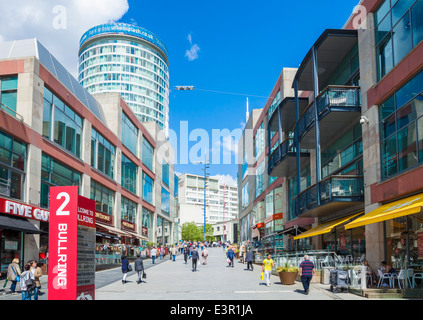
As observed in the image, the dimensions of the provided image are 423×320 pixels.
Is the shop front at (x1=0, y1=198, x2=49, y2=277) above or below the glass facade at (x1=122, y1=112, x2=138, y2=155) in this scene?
below

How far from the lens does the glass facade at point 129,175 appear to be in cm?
5069

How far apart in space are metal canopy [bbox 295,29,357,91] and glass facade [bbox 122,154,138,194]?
26185 millimetres

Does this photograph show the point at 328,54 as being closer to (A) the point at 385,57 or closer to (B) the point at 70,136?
(A) the point at 385,57

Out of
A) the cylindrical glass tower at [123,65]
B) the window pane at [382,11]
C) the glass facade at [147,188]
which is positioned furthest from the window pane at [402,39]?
the cylindrical glass tower at [123,65]

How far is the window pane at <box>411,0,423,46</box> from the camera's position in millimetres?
16500

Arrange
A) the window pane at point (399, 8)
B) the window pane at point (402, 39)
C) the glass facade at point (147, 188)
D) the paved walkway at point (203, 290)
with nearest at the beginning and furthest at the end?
the paved walkway at point (203, 290) < the window pane at point (402, 39) < the window pane at point (399, 8) < the glass facade at point (147, 188)

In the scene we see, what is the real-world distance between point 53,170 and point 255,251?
18335 millimetres

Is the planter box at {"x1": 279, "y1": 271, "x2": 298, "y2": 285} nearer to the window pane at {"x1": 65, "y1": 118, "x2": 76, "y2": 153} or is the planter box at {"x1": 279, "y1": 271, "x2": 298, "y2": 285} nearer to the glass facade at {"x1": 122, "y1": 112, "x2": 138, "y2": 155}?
the window pane at {"x1": 65, "y1": 118, "x2": 76, "y2": 153}

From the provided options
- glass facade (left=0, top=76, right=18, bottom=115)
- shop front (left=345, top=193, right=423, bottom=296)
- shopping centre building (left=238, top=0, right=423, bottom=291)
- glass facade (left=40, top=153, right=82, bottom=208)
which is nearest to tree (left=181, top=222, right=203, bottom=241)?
glass facade (left=40, top=153, right=82, bottom=208)

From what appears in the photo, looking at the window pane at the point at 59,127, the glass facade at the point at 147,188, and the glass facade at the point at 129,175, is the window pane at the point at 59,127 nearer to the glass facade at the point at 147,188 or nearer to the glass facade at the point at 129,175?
the glass facade at the point at 129,175

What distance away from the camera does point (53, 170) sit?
31.2 meters

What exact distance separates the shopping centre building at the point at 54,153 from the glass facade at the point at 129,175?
0.11 m
